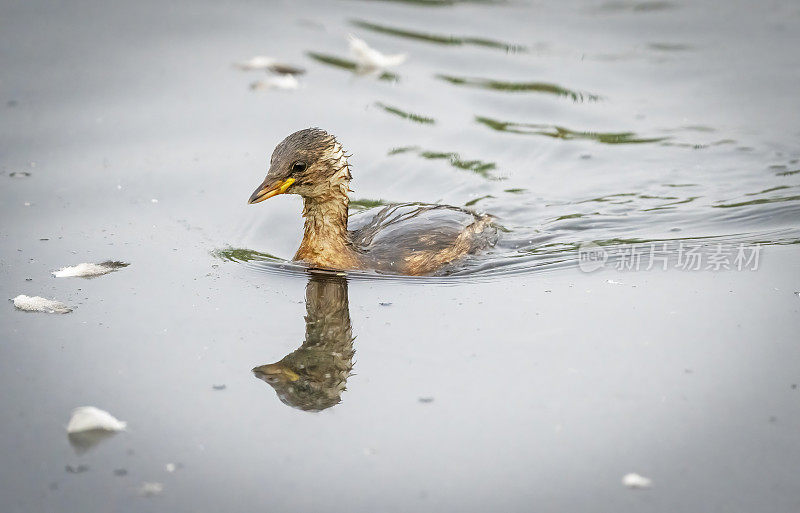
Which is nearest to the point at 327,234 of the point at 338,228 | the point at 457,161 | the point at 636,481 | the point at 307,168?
the point at 338,228

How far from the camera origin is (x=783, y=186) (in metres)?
9.93

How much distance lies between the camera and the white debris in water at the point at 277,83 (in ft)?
39.8

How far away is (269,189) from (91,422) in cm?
288

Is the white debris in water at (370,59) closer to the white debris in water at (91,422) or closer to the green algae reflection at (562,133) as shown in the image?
the green algae reflection at (562,133)

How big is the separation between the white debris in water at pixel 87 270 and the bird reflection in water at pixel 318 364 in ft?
5.25

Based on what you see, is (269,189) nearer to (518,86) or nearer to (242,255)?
(242,255)

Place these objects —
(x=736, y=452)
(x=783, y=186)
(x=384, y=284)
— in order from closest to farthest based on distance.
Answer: (x=736, y=452) → (x=384, y=284) → (x=783, y=186)

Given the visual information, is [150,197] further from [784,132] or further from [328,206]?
[784,132]

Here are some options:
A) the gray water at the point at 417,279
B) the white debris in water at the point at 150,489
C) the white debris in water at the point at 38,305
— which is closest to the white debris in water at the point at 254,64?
the gray water at the point at 417,279

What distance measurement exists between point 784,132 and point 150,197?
676 cm

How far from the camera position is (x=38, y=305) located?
7.09m

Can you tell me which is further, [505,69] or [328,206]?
[505,69]

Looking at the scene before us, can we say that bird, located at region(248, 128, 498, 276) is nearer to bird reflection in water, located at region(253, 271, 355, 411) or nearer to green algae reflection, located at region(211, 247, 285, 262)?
green algae reflection, located at region(211, 247, 285, 262)

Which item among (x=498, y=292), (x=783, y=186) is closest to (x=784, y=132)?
(x=783, y=186)
